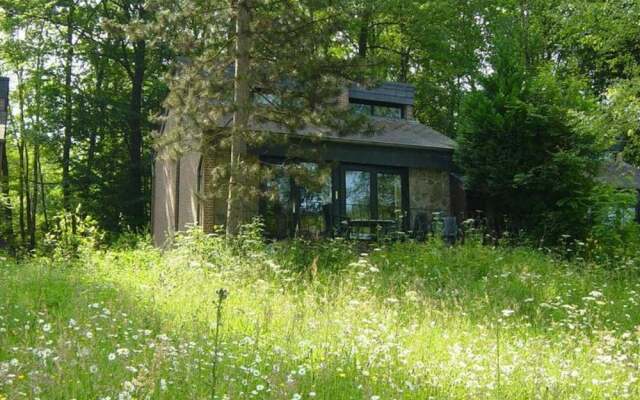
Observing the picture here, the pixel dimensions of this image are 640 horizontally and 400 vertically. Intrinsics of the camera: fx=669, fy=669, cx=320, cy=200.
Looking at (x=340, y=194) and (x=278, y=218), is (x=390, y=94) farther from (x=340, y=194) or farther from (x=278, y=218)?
(x=278, y=218)

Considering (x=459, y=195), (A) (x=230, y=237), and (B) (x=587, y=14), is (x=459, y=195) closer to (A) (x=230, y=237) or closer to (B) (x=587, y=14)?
(B) (x=587, y=14)

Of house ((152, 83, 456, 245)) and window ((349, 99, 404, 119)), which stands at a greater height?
window ((349, 99, 404, 119))

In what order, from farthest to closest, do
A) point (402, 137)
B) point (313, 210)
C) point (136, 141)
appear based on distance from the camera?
point (136, 141)
point (402, 137)
point (313, 210)

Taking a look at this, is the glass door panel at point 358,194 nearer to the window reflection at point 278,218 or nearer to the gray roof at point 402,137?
the gray roof at point 402,137

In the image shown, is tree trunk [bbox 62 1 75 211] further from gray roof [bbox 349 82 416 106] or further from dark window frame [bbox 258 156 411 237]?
dark window frame [bbox 258 156 411 237]

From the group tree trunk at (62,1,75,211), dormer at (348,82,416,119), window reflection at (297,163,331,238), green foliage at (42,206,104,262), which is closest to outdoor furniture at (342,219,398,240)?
window reflection at (297,163,331,238)

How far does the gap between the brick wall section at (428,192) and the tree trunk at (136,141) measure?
1202 cm

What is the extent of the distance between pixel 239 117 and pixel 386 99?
10681 millimetres

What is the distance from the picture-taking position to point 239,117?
526 inches

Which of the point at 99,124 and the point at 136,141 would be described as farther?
the point at 99,124

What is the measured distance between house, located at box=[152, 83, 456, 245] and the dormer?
202 centimetres

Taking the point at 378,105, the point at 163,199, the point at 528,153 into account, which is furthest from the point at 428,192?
the point at 163,199

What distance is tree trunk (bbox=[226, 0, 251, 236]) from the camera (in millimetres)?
12922

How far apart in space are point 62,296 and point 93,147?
22.3 meters
